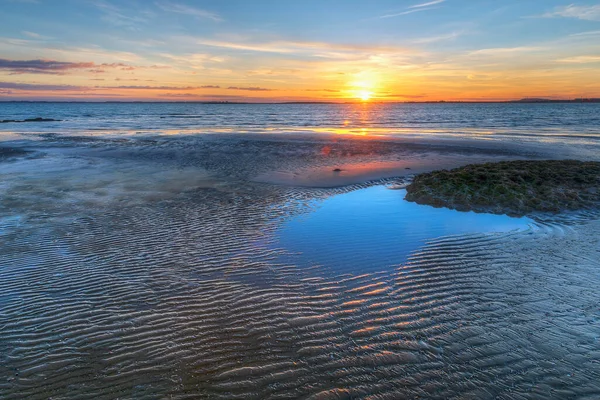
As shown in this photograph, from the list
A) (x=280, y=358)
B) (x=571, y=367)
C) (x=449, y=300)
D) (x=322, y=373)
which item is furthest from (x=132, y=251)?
(x=571, y=367)

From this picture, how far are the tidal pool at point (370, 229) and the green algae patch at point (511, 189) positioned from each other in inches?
33.3

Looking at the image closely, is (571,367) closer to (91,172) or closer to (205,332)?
(205,332)

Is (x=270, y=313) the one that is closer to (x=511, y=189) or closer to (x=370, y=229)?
(x=370, y=229)

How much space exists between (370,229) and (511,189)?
6323mm

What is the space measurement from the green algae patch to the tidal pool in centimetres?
85

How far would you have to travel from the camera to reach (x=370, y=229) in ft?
33.4

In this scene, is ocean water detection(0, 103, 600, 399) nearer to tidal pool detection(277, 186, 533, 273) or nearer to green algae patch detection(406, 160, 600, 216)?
tidal pool detection(277, 186, 533, 273)

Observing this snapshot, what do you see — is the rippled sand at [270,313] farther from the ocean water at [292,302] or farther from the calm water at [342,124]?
the calm water at [342,124]

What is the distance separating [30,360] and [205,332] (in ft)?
7.41

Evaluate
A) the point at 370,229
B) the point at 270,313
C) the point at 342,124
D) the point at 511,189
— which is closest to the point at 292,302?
the point at 270,313

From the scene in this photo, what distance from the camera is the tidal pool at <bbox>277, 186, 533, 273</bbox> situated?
831cm

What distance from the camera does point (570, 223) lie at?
1072cm


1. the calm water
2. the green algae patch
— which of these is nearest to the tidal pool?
the green algae patch

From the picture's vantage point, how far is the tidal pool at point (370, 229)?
8312 mm
